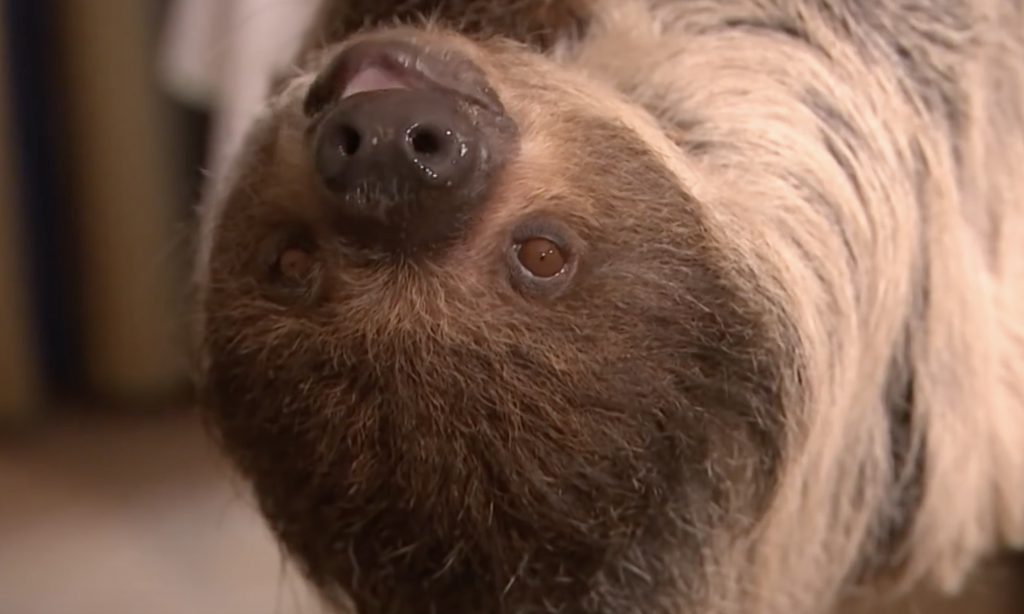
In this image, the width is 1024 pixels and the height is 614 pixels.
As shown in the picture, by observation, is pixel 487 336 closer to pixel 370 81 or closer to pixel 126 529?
pixel 370 81

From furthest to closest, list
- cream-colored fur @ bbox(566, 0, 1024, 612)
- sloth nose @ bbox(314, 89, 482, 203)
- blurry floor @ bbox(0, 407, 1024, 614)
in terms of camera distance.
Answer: blurry floor @ bbox(0, 407, 1024, 614) < cream-colored fur @ bbox(566, 0, 1024, 612) < sloth nose @ bbox(314, 89, 482, 203)

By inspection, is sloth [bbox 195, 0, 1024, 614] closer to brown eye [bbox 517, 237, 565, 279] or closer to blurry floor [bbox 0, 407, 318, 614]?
brown eye [bbox 517, 237, 565, 279]

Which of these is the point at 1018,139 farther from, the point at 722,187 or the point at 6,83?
the point at 6,83

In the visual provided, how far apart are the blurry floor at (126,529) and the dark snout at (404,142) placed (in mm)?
945

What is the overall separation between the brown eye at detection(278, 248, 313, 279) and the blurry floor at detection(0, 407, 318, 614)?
88 centimetres

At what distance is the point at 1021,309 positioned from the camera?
747 mm

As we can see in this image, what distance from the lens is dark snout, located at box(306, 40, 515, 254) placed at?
0.53 m

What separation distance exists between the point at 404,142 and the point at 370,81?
55 millimetres

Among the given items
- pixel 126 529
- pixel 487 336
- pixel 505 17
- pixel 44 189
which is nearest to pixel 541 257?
pixel 487 336

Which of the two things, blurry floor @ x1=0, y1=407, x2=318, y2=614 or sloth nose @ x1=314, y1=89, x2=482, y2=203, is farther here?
blurry floor @ x1=0, y1=407, x2=318, y2=614

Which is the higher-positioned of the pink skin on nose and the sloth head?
the pink skin on nose

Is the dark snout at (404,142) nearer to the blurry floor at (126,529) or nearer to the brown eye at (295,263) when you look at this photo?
the brown eye at (295,263)

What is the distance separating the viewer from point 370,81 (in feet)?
1.87

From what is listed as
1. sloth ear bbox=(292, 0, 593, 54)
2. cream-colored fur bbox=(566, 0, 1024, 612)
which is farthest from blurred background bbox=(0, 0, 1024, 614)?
cream-colored fur bbox=(566, 0, 1024, 612)
